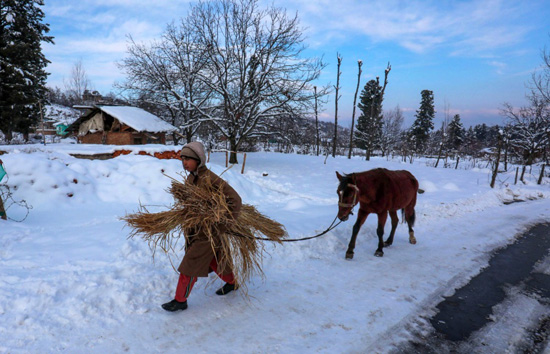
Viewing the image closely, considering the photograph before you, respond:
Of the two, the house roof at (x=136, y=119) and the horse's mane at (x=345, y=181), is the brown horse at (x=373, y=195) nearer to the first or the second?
the horse's mane at (x=345, y=181)

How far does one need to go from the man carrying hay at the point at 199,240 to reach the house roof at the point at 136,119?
17.8m

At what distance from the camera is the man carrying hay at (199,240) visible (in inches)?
118

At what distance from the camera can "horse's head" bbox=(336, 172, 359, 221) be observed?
455cm

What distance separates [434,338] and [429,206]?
23.8 ft

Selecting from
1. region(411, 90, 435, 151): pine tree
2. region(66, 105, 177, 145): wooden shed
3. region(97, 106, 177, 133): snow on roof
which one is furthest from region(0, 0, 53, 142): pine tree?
region(411, 90, 435, 151): pine tree

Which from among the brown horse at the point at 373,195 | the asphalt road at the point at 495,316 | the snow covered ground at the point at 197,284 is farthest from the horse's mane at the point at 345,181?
the asphalt road at the point at 495,316

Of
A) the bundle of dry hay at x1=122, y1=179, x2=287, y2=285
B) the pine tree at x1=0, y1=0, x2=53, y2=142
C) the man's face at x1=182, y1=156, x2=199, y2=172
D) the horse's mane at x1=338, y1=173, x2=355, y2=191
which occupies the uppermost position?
the pine tree at x1=0, y1=0, x2=53, y2=142

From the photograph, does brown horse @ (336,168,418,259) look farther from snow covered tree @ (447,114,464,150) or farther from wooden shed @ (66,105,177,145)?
snow covered tree @ (447,114,464,150)

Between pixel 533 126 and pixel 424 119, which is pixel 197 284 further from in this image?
pixel 424 119

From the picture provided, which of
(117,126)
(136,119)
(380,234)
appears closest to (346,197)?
(380,234)

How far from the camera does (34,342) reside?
2.45m

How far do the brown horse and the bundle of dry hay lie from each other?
1.57 meters

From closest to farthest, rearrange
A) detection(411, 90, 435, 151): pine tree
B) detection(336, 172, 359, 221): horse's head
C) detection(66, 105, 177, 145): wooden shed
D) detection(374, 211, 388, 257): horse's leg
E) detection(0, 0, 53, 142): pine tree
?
1. detection(336, 172, 359, 221): horse's head
2. detection(374, 211, 388, 257): horse's leg
3. detection(66, 105, 177, 145): wooden shed
4. detection(0, 0, 53, 142): pine tree
5. detection(411, 90, 435, 151): pine tree

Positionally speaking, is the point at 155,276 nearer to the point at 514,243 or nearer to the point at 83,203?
the point at 83,203
